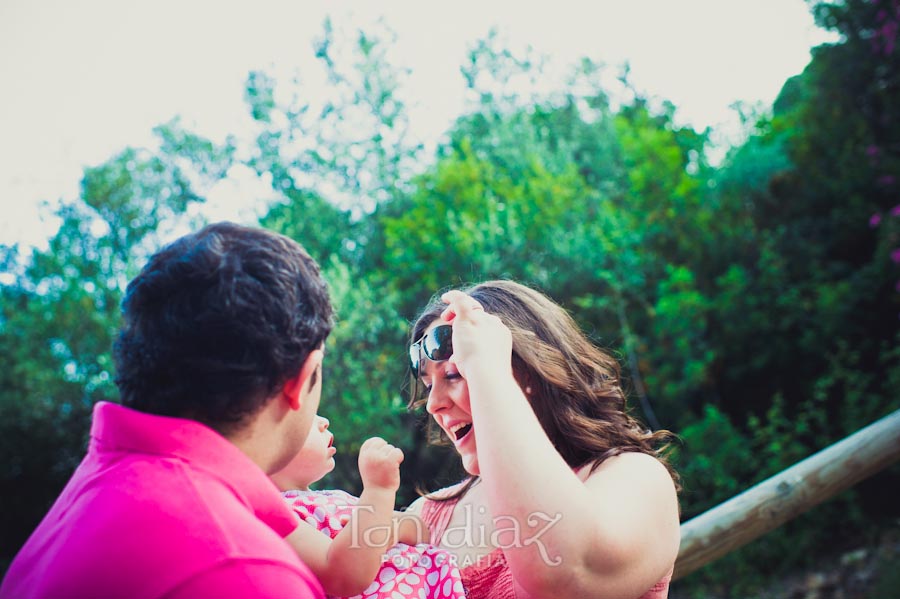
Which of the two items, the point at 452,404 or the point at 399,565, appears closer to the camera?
the point at 399,565

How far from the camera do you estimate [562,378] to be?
1.82 m

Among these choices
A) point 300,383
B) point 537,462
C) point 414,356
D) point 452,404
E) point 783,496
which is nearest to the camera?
point 300,383

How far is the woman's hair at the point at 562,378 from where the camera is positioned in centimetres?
179

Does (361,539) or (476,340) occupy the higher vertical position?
(476,340)

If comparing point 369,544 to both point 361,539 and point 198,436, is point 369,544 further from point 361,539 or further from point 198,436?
point 198,436

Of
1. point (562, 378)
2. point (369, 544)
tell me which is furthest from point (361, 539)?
point (562, 378)

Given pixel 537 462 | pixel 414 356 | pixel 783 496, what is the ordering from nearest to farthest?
pixel 537 462 → pixel 414 356 → pixel 783 496

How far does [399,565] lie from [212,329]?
73 centimetres

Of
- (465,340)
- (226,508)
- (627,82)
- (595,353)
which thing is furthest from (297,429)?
(627,82)

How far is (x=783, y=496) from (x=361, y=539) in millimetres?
2113

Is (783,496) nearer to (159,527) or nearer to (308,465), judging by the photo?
(308,465)

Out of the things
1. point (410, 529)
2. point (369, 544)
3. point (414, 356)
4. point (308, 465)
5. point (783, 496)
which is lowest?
point (783, 496)

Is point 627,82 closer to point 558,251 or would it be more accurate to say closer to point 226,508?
point 558,251

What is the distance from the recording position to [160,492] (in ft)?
3.06
